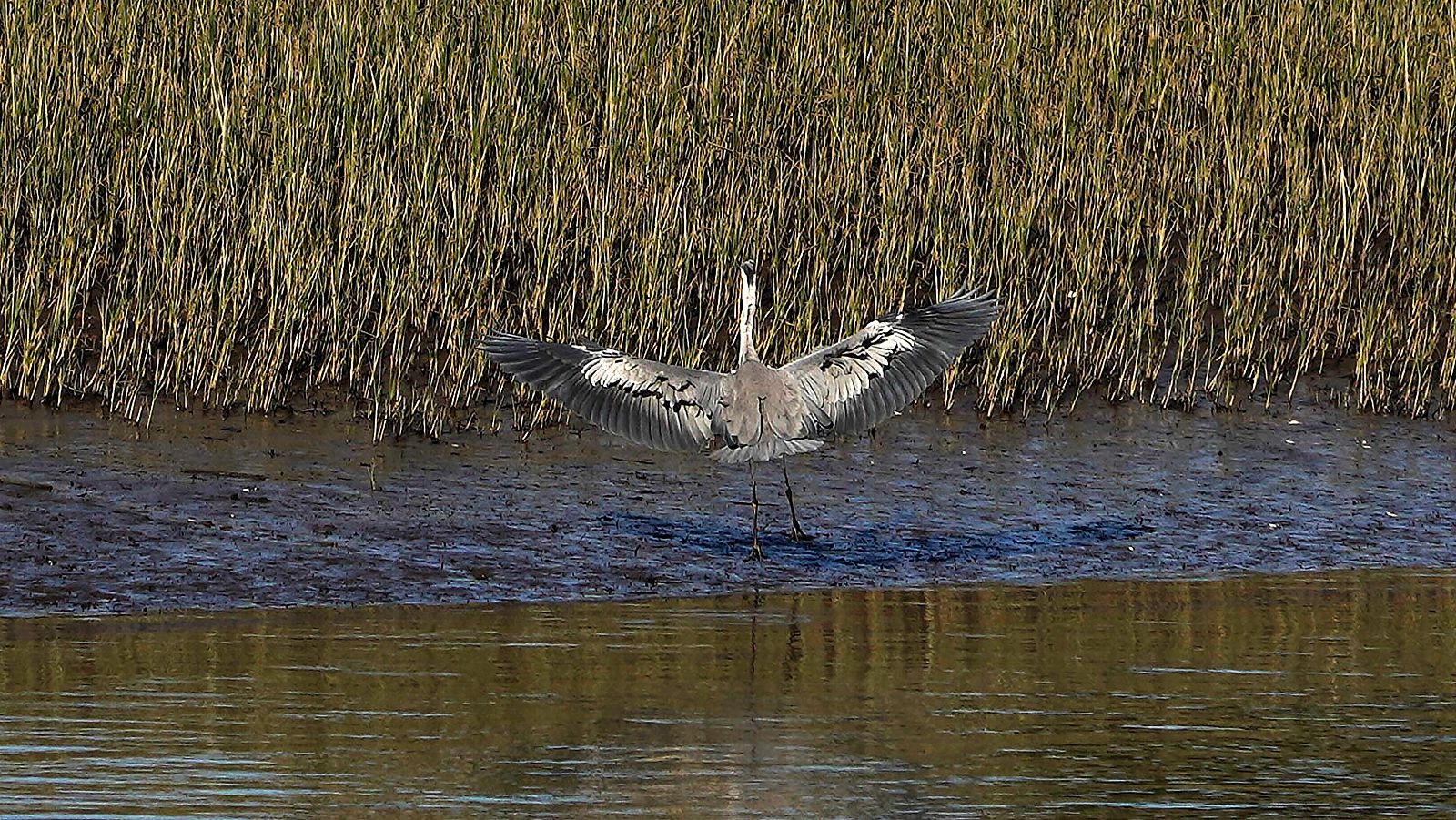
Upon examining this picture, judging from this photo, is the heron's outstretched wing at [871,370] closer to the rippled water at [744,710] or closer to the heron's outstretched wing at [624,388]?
the heron's outstretched wing at [624,388]

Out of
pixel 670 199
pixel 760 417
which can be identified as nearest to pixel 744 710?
pixel 760 417

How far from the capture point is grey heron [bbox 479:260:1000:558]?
8.27m

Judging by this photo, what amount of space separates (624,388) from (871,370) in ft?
2.95

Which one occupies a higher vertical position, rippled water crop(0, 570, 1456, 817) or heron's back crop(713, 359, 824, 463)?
heron's back crop(713, 359, 824, 463)

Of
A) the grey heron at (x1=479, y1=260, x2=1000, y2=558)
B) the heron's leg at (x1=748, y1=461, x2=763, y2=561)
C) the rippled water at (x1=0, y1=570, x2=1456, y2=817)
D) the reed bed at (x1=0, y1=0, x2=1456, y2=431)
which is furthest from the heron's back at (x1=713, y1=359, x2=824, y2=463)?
the reed bed at (x1=0, y1=0, x2=1456, y2=431)

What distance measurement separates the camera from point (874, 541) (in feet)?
28.4

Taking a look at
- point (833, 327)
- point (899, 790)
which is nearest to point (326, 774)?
point (899, 790)

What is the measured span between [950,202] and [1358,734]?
611 centimetres

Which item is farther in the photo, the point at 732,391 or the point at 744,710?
the point at 732,391

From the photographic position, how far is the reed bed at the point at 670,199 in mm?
10133

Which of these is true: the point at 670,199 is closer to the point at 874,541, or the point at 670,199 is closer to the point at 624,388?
the point at 624,388

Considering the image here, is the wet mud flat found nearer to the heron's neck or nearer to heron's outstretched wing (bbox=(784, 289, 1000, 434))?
heron's outstretched wing (bbox=(784, 289, 1000, 434))

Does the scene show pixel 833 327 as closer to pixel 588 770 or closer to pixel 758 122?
pixel 758 122

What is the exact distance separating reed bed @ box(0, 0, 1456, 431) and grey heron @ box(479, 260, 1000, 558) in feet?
5.43
